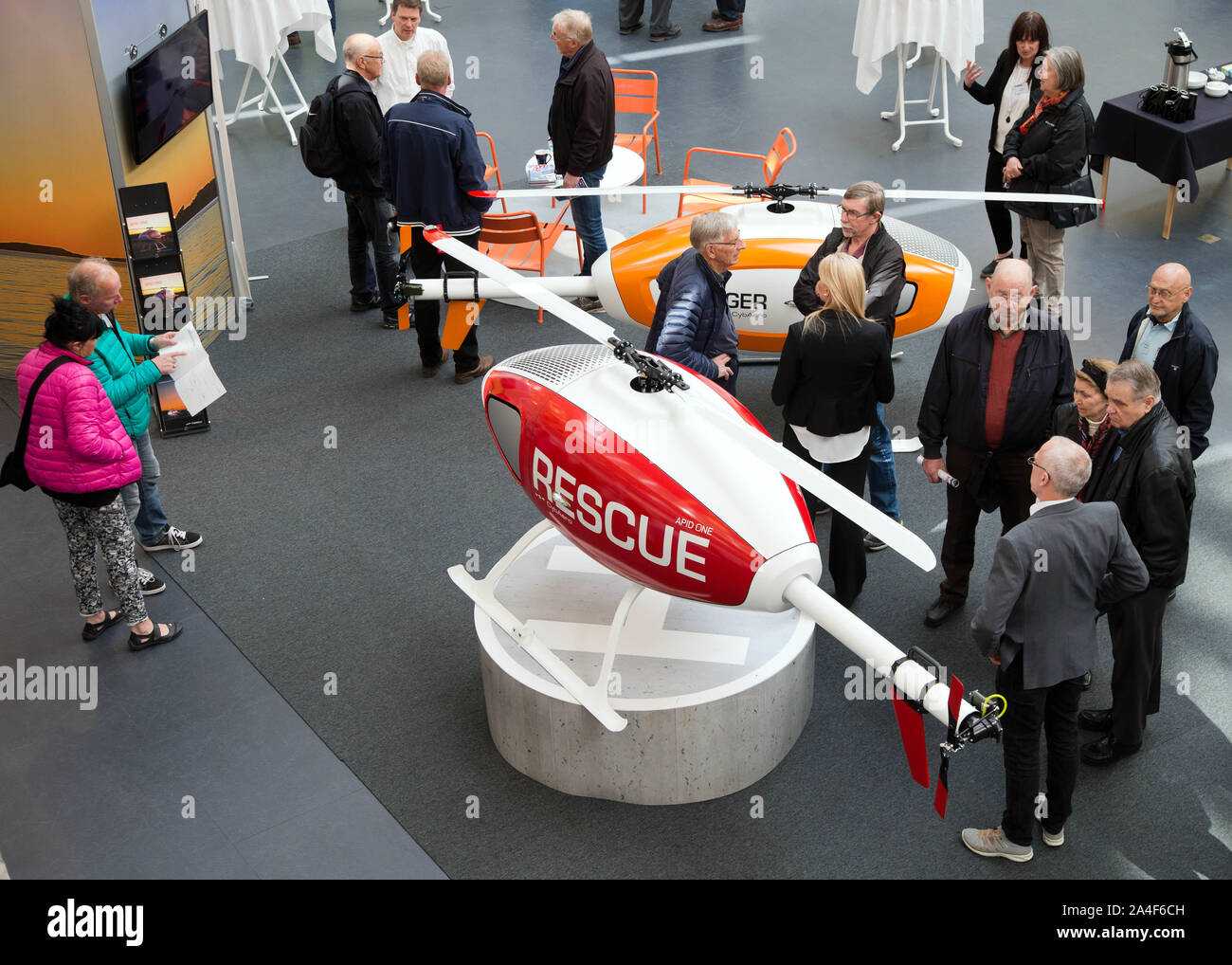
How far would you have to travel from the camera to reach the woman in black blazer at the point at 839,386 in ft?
17.4

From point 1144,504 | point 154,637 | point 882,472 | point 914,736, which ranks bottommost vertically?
point 154,637

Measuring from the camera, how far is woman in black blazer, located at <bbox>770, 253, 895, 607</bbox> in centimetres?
529

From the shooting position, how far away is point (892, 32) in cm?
1031

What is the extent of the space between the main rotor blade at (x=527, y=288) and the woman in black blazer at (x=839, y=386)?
119 cm

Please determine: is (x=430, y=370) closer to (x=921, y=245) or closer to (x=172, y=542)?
(x=172, y=542)

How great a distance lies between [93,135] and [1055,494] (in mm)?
5578

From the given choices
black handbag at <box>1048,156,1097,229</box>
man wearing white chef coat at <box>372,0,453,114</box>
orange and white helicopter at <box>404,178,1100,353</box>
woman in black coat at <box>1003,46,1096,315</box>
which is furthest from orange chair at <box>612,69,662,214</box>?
black handbag at <box>1048,156,1097,229</box>

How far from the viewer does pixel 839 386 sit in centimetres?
539

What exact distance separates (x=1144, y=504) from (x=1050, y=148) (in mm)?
3470

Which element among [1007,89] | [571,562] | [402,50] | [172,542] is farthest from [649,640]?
[402,50]

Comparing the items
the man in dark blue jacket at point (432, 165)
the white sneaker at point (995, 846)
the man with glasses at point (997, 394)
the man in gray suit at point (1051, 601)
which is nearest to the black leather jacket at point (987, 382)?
the man with glasses at point (997, 394)

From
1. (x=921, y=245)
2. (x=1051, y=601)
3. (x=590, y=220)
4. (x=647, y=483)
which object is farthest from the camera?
(x=590, y=220)
